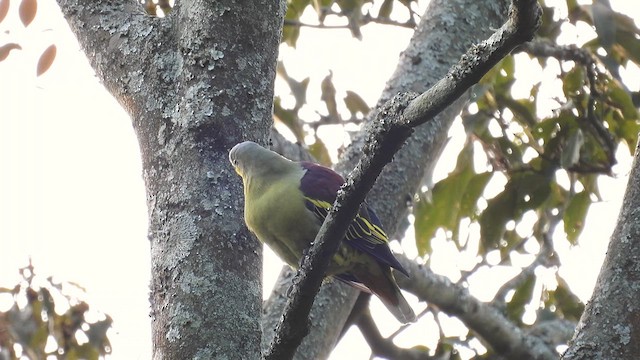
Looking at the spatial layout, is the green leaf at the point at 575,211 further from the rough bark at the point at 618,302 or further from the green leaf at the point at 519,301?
the rough bark at the point at 618,302

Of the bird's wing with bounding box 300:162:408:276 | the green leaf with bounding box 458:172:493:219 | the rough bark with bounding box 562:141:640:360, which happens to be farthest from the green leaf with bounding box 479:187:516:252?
the rough bark with bounding box 562:141:640:360

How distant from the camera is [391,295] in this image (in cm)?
308

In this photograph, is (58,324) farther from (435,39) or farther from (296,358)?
(435,39)

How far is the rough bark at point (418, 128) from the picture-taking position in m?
3.13

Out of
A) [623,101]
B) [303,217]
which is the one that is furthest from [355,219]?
[623,101]

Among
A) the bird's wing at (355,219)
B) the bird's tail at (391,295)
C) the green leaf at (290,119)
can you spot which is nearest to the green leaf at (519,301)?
the bird's tail at (391,295)

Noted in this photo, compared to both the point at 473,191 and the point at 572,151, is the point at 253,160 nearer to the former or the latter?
the point at 572,151

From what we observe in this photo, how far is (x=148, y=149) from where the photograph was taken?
236cm

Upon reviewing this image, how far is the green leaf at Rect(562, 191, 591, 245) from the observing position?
13.3 feet

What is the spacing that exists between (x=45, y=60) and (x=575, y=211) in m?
2.42

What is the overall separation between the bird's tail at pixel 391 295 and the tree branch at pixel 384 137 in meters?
1.15

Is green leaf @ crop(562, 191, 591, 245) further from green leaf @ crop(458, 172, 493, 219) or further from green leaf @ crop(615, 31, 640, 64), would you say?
green leaf @ crop(615, 31, 640, 64)

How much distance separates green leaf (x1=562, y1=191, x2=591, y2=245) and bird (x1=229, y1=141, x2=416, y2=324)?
4.73 ft

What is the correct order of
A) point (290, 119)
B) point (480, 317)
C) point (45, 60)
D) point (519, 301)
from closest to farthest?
point (45, 60)
point (480, 317)
point (519, 301)
point (290, 119)
